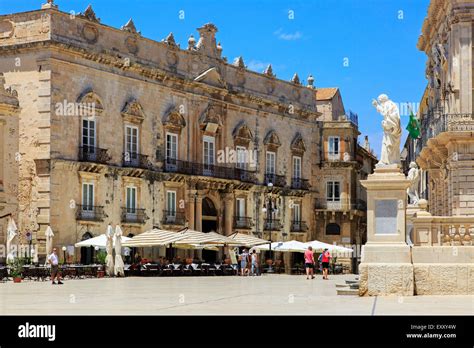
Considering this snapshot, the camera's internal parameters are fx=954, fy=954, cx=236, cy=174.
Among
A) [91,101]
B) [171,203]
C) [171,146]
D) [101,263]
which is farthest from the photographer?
[171,146]

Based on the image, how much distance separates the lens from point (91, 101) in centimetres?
4253

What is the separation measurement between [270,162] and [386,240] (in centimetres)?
3834

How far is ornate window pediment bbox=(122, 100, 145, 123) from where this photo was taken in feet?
147

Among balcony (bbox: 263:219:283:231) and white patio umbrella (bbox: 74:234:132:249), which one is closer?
white patio umbrella (bbox: 74:234:132:249)

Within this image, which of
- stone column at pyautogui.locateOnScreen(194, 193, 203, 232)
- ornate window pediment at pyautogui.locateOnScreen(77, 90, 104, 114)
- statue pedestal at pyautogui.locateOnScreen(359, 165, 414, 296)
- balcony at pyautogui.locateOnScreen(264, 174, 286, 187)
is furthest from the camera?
balcony at pyautogui.locateOnScreen(264, 174, 286, 187)

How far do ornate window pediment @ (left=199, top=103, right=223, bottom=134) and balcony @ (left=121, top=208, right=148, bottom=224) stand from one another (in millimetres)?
7396

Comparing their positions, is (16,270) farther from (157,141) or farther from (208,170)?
(208,170)

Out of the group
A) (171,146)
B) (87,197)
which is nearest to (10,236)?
(87,197)

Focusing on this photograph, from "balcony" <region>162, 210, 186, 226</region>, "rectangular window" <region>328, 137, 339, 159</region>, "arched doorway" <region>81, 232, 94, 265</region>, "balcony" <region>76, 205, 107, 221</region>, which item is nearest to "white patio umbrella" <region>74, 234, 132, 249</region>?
A: "balcony" <region>76, 205, 107, 221</region>

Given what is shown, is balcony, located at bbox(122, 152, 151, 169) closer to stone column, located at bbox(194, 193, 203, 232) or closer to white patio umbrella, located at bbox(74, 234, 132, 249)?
stone column, located at bbox(194, 193, 203, 232)

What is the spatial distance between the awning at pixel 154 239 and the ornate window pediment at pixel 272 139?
1856cm
